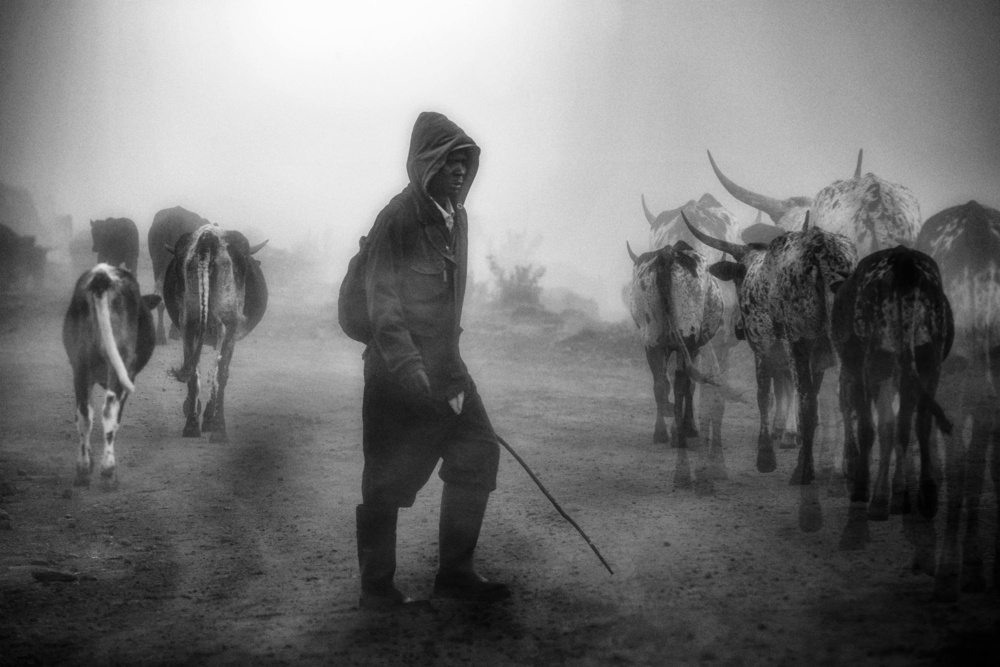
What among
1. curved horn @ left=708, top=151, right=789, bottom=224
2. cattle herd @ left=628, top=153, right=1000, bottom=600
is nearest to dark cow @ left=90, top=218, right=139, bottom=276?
cattle herd @ left=628, top=153, right=1000, bottom=600

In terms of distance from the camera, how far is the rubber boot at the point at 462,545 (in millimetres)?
4098

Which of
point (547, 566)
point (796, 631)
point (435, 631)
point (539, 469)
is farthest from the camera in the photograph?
point (539, 469)

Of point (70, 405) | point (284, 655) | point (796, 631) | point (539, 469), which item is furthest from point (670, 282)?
point (70, 405)

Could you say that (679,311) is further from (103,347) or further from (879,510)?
(103,347)

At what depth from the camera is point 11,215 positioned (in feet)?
68.4

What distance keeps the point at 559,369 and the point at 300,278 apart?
11.7 meters

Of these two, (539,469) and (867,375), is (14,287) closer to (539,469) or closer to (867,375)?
(539,469)

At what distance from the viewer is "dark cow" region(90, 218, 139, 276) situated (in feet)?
38.3

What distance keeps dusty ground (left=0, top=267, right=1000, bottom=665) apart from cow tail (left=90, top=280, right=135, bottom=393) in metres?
0.83

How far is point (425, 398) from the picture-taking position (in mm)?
3959

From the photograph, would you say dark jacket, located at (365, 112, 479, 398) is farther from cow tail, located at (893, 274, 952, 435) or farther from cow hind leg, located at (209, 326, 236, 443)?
cow hind leg, located at (209, 326, 236, 443)

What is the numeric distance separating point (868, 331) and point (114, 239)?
10026mm

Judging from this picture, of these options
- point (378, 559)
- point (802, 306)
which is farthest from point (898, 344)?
point (378, 559)

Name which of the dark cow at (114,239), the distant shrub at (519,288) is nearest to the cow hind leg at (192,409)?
the dark cow at (114,239)
